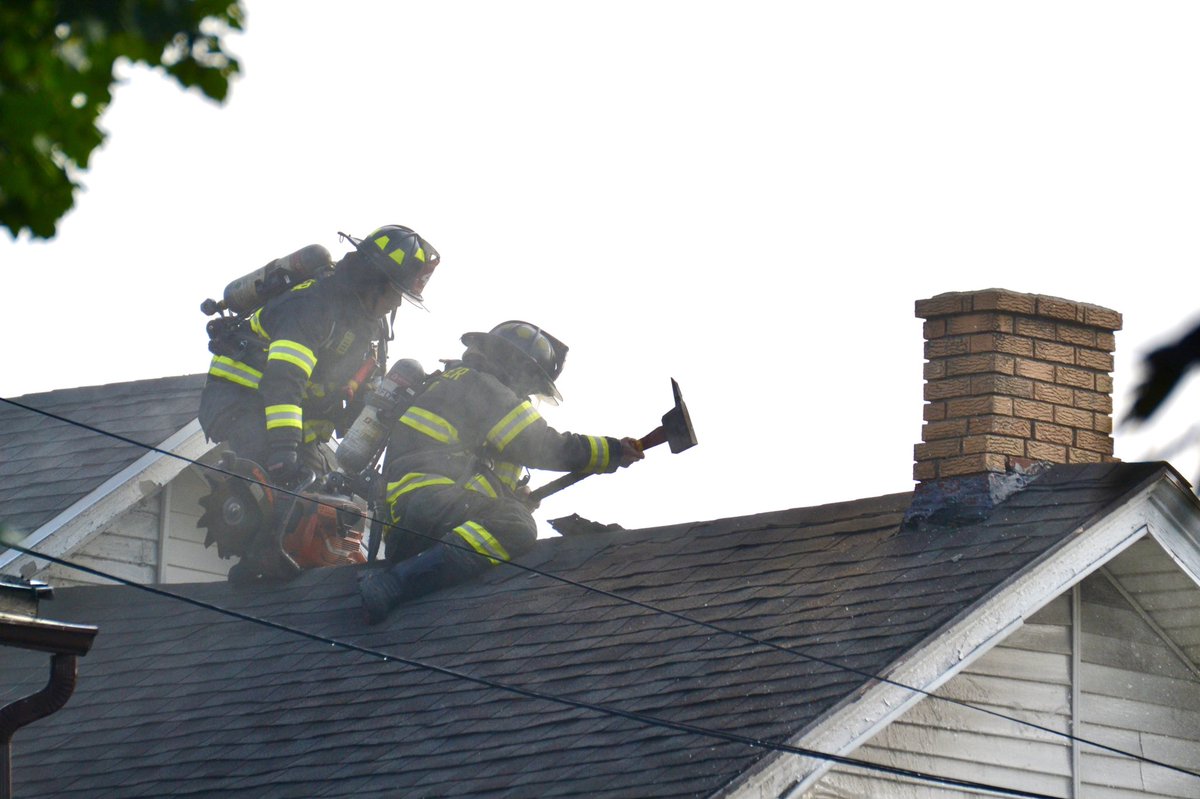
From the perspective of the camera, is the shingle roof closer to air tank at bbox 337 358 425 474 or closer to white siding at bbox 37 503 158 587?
white siding at bbox 37 503 158 587

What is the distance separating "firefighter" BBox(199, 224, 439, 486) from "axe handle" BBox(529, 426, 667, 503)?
1.52 meters

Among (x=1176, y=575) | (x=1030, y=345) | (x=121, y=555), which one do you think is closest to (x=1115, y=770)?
(x=1176, y=575)

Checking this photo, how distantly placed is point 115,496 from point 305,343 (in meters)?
1.96

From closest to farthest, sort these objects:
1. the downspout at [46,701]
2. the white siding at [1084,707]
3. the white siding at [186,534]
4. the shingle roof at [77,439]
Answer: the white siding at [1084,707], the downspout at [46,701], the shingle roof at [77,439], the white siding at [186,534]

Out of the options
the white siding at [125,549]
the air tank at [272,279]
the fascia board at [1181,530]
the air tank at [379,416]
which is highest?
the air tank at [272,279]

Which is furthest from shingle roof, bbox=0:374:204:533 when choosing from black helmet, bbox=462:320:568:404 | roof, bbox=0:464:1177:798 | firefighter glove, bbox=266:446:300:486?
black helmet, bbox=462:320:568:404

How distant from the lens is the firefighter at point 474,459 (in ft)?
31.6

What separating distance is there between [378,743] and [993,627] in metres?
2.63

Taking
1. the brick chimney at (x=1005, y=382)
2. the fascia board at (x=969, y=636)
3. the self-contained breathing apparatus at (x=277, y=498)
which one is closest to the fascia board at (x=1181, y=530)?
the fascia board at (x=969, y=636)

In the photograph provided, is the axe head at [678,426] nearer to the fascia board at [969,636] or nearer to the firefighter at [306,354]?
the firefighter at [306,354]

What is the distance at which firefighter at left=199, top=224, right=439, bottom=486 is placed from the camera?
10.9 metres

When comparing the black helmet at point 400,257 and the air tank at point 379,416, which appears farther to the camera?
the black helmet at point 400,257

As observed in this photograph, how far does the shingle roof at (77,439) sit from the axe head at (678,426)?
3956mm

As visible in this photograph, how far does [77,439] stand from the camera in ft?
42.6
